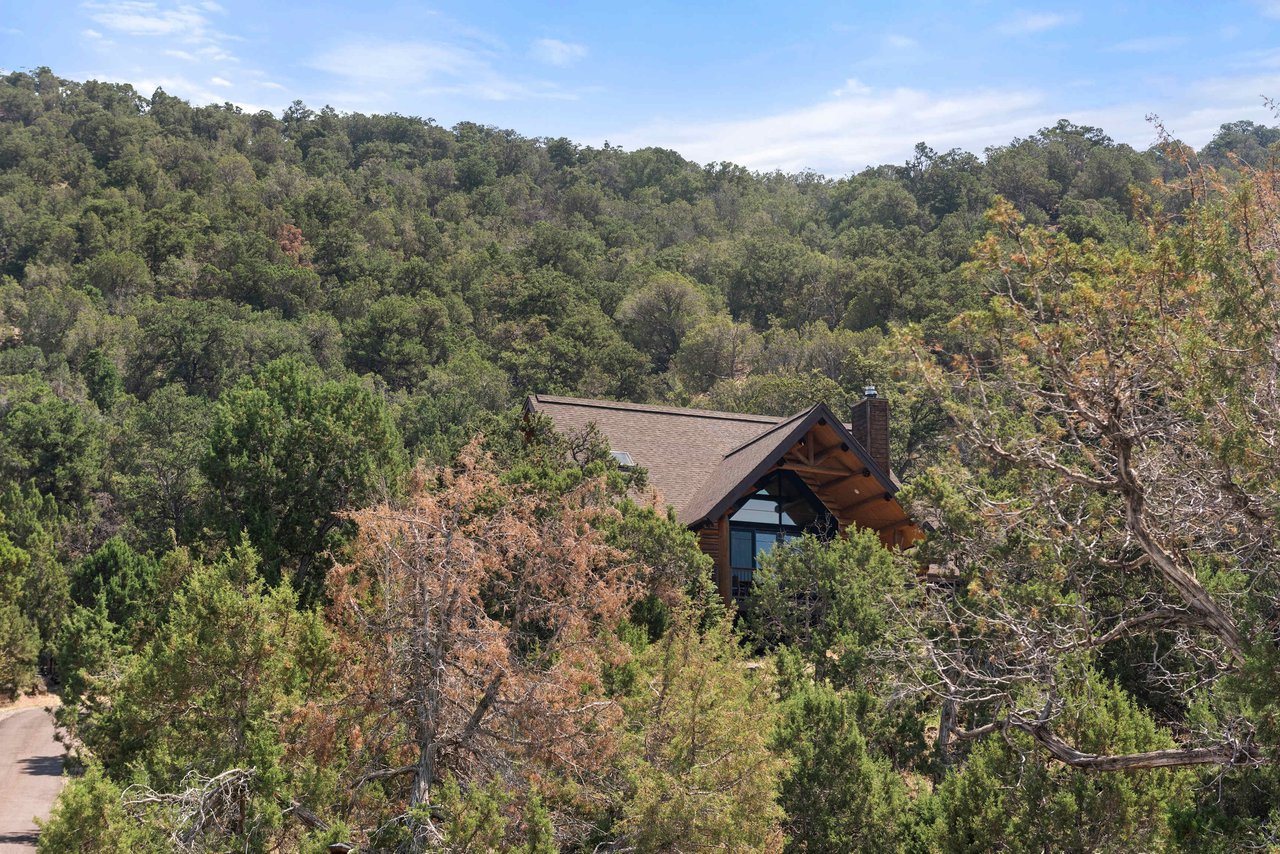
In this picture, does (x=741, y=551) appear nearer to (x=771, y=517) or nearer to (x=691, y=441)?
(x=771, y=517)

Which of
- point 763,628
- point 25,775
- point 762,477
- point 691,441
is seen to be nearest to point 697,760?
point 763,628

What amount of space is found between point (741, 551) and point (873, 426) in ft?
13.0

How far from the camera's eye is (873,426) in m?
28.1

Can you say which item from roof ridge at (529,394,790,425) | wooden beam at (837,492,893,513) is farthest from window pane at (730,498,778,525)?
roof ridge at (529,394,790,425)

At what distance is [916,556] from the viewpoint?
19859 mm

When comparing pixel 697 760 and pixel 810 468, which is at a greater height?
pixel 810 468

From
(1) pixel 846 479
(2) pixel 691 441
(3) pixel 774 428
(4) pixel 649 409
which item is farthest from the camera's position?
(4) pixel 649 409

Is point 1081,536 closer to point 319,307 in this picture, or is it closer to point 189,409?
point 189,409

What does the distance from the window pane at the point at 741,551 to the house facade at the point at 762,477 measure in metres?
0.02

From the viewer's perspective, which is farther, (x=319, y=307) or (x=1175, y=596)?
(x=319, y=307)

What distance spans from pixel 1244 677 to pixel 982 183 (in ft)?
281

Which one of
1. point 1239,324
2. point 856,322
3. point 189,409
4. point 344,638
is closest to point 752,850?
point 344,638

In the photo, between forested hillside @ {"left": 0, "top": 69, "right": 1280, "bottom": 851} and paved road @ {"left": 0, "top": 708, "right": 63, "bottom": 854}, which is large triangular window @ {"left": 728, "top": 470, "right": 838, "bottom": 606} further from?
paved road @ {"left": 0, "top": 708, "right": 63, "bottom": 854}

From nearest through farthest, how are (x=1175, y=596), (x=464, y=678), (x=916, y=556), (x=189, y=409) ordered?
1. (x=464, y=678)
2. (x=1175, y=596)
3. (x=916, y=556)
4. (x=189, y=409)
